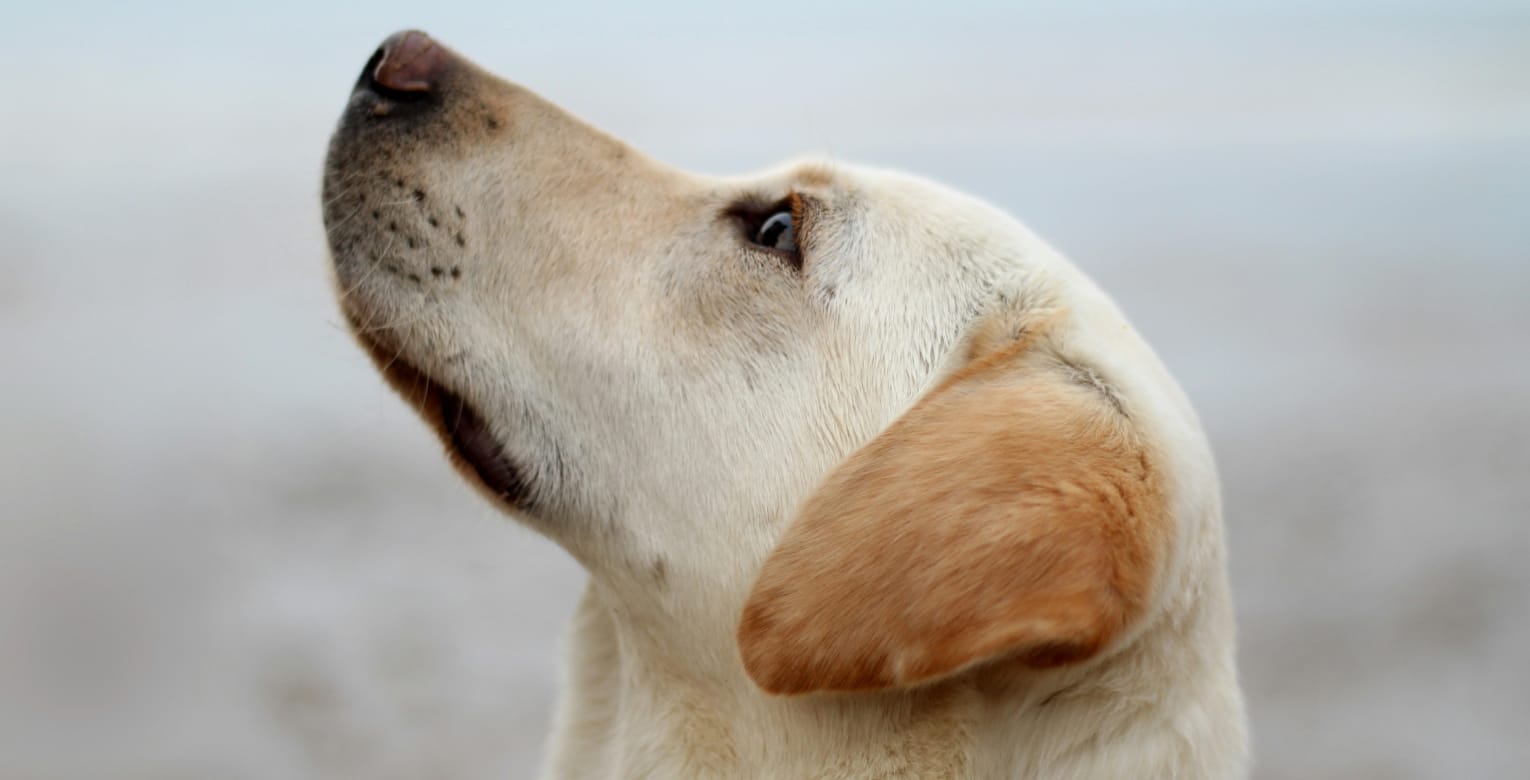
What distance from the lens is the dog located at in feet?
5.95

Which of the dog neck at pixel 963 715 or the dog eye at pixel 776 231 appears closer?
the dog neck at pixel 963 715

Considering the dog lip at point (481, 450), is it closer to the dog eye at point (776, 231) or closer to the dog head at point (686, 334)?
the dog head at point (686, 334)

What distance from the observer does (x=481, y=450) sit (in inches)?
82.6

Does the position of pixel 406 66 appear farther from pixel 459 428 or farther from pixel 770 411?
pixel 770 411

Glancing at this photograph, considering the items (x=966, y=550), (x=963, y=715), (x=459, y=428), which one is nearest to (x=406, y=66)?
(x=459, y=428)

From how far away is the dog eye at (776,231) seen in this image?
2.21m

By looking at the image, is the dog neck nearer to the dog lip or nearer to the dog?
the dog

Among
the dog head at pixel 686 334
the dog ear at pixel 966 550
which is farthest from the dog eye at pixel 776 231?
the dog ear at pixel 966 550

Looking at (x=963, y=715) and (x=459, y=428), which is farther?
(x=459, y=428)

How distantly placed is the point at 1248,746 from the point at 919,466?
748 mm

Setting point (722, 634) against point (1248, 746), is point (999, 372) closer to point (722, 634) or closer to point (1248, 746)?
point (722, 634)

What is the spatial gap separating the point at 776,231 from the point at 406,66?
2.06 feet

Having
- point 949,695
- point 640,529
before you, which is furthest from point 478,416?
point 949,695

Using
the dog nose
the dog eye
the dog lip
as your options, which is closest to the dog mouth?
the dog lip
